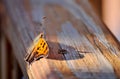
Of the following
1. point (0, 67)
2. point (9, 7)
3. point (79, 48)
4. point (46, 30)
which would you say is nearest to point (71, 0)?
point (9, 7)

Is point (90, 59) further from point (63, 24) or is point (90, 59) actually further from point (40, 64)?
point (63, 24)

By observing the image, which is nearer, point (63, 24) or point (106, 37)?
point (106, 37)

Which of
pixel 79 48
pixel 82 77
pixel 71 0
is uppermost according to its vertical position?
pixel 71 0

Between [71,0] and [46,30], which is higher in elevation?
[71,0]

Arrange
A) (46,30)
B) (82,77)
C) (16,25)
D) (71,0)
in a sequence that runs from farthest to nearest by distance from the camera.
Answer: (71,0) → (16,25) → (46,30) → (82,77)

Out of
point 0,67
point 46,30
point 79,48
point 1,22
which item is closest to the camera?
point 79,48

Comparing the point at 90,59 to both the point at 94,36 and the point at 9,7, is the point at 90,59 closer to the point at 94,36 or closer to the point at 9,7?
the point at 94,36

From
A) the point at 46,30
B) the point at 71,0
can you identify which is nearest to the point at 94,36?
the point at 46,30
